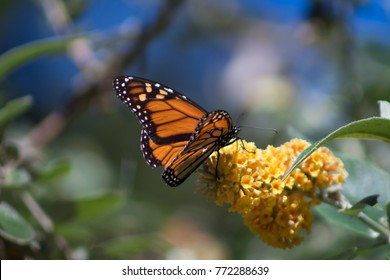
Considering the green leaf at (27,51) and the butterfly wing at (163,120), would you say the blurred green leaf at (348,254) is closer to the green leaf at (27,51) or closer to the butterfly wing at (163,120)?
the butterfly wing at (163,120)

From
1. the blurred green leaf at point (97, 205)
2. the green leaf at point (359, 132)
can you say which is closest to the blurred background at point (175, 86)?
the blurred green leaf at point (97, 205)

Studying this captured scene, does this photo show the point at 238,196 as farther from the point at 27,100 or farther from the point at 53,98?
the point at 53,98

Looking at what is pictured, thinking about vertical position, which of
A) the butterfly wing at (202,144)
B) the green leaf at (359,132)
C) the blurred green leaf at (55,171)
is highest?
the green leaf at (359,132)

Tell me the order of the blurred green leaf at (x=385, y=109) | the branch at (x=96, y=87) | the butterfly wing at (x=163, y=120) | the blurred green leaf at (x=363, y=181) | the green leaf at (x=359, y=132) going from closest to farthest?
1. the green leaf at (x=359, y=132)
2. the blurred green leaf at (x=385, y=109)
3. the blurred green leaf at (x=363, y=181)
4. the butterfly wing at (x=163, y=120)
5. the branch at (x=96, y=87)

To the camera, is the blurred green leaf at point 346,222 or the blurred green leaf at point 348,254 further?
the blurred green leaf at point 346,222

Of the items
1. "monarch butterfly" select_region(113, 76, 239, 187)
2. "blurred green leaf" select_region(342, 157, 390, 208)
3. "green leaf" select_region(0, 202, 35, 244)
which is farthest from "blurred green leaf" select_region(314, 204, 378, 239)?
"green leaf" select_region(0, 202, 35, 244)
